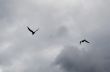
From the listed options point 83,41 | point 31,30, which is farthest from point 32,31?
point 83,41

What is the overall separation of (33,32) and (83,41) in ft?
124

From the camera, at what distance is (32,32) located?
534 feet

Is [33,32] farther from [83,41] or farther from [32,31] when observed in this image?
[83,41]

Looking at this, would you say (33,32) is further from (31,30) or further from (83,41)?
(83,41)

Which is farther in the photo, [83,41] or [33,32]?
[83,41]

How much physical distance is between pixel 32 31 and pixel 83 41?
38.3 meters

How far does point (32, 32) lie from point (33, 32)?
1.06 metres

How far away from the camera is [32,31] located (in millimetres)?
163875

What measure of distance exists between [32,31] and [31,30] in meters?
1.13

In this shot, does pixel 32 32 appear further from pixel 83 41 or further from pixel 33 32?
pixel 83 41

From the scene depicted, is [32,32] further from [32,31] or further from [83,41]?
[83,41]

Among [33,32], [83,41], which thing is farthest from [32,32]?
[83,41]

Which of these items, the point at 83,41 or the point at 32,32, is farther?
the point at 83,41
